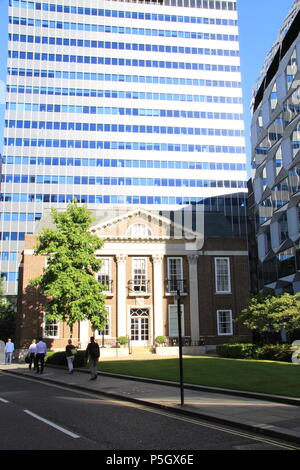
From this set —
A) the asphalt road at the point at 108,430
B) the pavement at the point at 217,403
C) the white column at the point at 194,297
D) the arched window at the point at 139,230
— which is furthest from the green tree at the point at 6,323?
the asphalt road at the point at 108,430

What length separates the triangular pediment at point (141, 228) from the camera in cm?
4225

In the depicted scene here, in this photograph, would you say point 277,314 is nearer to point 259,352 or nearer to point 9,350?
point 259,352

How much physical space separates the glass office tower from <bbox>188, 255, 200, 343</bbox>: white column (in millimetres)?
32106

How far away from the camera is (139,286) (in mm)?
41750

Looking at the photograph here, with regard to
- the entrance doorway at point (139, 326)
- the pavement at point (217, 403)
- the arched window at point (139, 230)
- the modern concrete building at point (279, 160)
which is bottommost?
the pavement at point (217, 403)

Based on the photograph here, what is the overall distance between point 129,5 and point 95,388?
3173 inches

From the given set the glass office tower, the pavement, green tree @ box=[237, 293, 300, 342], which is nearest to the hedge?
green tree @ box=[237, 293, 300, 342]

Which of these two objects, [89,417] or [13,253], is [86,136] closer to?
[13,253]

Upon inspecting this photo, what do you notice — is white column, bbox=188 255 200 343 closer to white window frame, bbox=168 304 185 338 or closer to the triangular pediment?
white window frame, bbox=168 304 185 338

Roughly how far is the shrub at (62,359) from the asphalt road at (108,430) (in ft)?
42.2

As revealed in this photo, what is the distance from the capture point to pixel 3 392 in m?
15.9

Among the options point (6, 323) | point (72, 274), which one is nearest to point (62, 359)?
point (72, 274)

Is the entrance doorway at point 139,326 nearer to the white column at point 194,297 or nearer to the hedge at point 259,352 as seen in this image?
the white column at point 194,297

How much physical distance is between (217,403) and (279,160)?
39.6 metres
